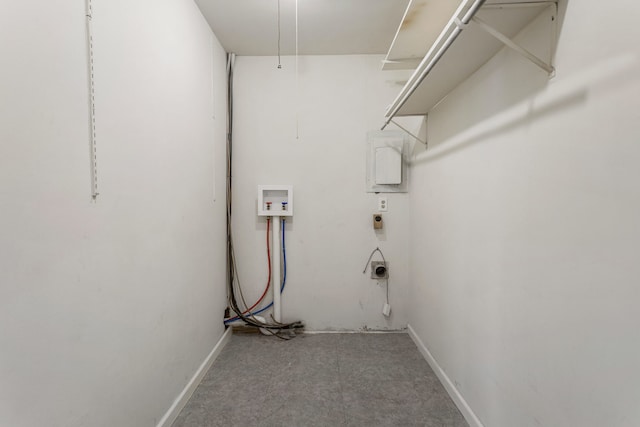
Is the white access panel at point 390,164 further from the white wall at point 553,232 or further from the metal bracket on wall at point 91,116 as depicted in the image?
the metal bracket on wall at point 91,116

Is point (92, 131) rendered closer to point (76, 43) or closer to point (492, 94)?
point (76, 43)

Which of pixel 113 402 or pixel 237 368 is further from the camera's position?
pixel 237 368

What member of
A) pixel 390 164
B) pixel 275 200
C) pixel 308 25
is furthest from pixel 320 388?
pixel 308 25

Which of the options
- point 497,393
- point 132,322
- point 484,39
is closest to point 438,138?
point 484,39

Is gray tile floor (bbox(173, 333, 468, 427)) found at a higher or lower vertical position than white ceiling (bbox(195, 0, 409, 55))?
lower

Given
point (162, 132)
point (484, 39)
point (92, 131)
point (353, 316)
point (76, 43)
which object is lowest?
point (353, 316)

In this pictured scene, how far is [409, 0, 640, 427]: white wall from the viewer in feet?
2.43

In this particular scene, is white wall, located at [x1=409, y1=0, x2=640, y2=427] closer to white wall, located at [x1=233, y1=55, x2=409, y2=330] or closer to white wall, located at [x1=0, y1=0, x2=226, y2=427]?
white wall, located at [x1=233, y1=55, x2=409, y2=330]

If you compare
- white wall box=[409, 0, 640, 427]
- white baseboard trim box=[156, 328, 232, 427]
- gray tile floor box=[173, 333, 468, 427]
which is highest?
white wall box=[409, 0, 640, 427]

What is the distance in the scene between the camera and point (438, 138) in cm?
199

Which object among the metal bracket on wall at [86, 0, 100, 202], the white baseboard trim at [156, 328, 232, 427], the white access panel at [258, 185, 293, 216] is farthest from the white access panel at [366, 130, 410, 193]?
the metal bracket on wall at [86, 0, 100, 202]

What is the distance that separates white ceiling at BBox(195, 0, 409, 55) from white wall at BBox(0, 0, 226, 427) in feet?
1.03

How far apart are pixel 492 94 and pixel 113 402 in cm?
212

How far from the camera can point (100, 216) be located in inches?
40.7
